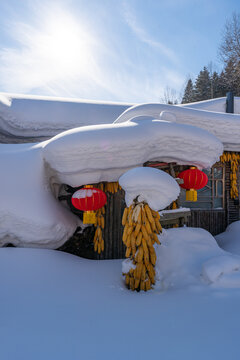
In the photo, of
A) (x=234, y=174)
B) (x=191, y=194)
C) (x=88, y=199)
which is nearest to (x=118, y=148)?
(x=88, y=199)

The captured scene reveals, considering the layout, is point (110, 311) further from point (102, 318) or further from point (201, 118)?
point (201, 118)

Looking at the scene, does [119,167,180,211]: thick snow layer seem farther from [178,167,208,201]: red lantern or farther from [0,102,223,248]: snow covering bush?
[178,167,208,201]: red lantern

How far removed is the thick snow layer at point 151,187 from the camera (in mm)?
2791

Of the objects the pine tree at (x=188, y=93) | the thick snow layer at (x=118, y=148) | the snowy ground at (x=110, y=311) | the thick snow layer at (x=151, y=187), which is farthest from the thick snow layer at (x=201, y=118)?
the pine tree at (x=188, y=93)

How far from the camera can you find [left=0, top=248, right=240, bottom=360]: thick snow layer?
1706mm

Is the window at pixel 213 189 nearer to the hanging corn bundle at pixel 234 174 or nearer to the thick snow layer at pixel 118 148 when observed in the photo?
the hanging corn bundle at pixel 234 174

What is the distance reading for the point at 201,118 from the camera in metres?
6.00

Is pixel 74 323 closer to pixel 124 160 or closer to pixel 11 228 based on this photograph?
pixel 11 228

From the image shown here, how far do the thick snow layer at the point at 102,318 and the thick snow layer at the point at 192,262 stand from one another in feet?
0.58

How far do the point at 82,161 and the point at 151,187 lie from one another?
54.2 inches

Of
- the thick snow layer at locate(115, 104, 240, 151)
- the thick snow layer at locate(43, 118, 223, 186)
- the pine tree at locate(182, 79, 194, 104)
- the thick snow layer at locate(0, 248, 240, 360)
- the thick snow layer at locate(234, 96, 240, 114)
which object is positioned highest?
the pine tree at locate(182, 79, 194, 104)

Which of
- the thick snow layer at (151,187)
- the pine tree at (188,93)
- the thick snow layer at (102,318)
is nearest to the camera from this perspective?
the thick snow layer at (102,318)

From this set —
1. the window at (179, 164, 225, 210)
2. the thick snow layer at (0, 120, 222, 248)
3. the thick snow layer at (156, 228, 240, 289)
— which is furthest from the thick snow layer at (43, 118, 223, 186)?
the window at (179, 164, 225, 210)

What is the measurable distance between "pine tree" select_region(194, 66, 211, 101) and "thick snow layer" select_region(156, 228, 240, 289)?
24.6 metres
